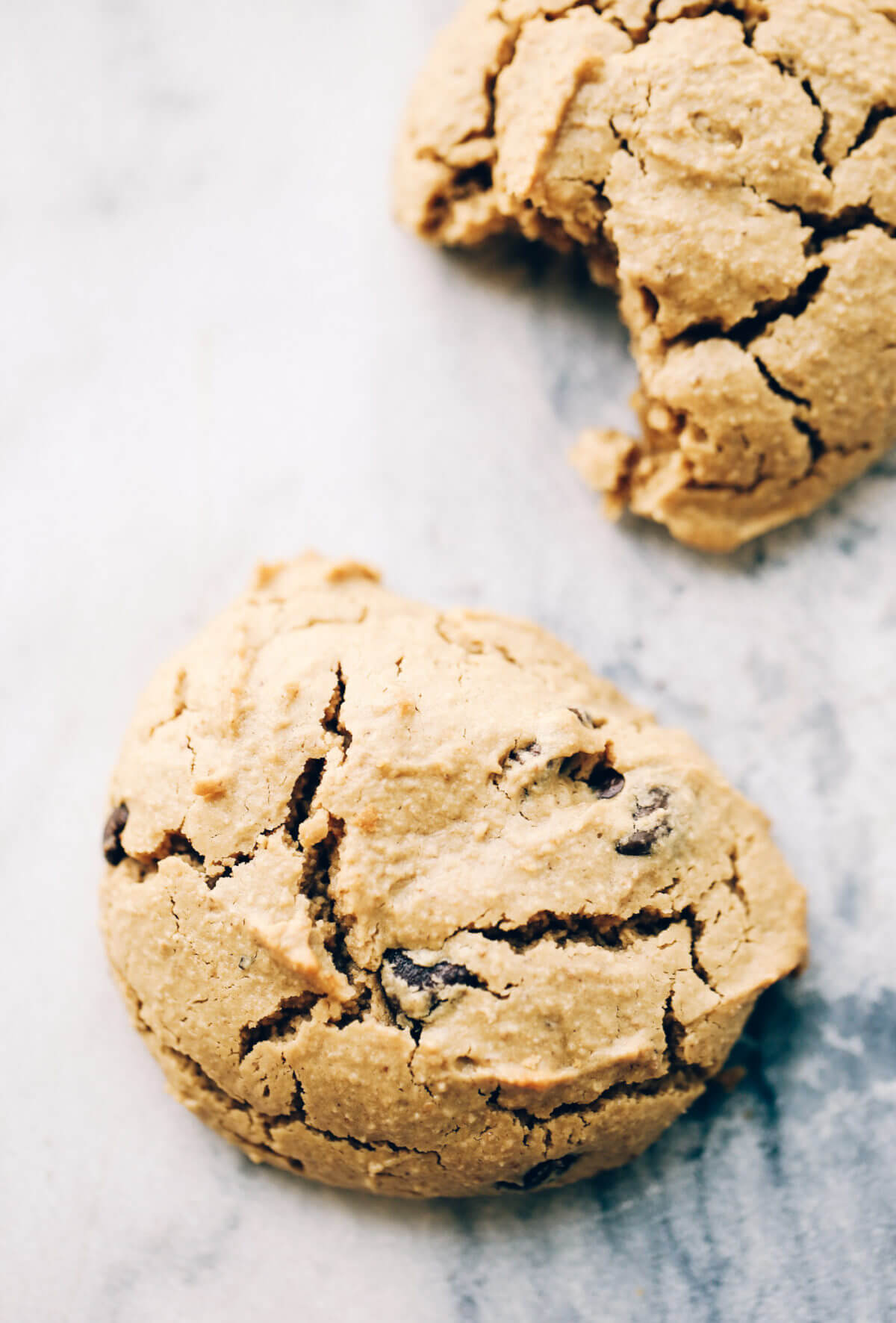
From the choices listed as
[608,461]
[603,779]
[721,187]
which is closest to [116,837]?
[603,779]

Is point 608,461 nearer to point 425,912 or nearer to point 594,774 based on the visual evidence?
point 594,774

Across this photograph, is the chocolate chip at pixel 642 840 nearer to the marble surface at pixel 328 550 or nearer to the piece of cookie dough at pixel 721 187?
the marble surface at pixel 328 550

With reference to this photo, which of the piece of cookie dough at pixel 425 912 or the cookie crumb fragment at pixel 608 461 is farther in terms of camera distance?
the cookie crumb fragment at pixel 608 461

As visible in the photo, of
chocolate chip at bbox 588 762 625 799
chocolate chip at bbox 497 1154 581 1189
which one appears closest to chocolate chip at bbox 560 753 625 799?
chocolate chip at bbox 588 762 625 799

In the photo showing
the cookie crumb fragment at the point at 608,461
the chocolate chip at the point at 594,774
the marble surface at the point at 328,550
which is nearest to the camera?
the chocolate chip at the point at 594,774

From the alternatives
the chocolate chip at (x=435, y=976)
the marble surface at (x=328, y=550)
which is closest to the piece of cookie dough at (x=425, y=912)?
the chocolate chip at (x=435, y=976)

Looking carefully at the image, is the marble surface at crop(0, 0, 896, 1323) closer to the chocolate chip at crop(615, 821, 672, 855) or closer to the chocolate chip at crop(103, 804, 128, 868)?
the chocolate chip at crop(103, 804, 128, 868)
